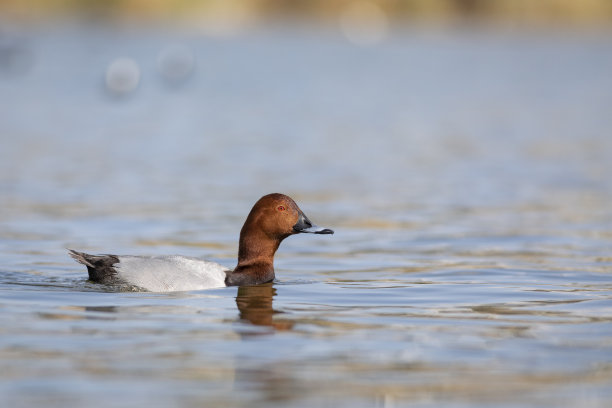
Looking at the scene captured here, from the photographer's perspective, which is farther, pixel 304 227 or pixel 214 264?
pixel 304 227

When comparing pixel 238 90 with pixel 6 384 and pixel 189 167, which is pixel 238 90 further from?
pixel 6 384

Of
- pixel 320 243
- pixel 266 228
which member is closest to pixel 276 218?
pixel 266 228

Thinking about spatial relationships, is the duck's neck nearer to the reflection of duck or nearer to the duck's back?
the reflection of duck

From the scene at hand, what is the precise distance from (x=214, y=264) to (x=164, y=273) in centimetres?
62

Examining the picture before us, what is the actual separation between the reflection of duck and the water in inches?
1.4

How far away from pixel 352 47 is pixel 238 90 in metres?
30.2

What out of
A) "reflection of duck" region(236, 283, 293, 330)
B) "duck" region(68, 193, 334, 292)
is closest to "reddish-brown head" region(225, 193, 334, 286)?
"duck" region(68, 193, 334, 292)

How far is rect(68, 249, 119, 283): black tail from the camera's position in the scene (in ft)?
33.3

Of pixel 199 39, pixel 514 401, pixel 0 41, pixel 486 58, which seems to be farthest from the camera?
pixel 199 39

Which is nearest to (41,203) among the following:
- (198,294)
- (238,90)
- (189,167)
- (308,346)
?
(189,167)

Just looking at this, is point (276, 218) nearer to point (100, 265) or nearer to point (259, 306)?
point (259, 306)

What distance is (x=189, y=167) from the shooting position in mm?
20984

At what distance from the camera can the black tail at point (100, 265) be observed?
1014 cm

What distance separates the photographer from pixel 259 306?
9.63 m
